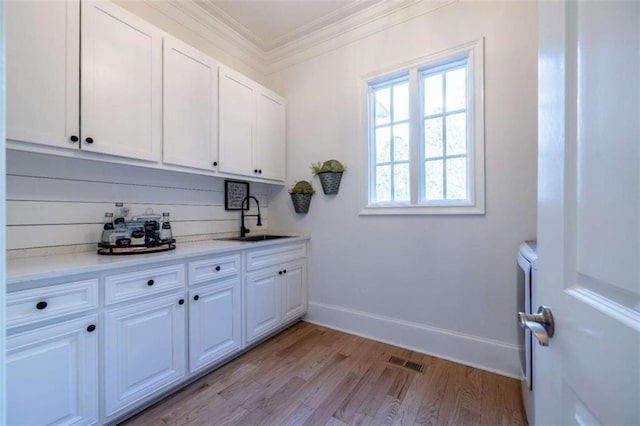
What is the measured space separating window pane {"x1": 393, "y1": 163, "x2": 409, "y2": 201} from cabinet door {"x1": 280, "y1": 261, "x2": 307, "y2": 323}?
3.82 ft

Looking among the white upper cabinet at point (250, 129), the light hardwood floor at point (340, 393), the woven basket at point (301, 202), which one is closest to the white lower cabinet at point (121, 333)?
the light hardwood floor at point (340, 393)

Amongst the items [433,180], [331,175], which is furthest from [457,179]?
[331,175]

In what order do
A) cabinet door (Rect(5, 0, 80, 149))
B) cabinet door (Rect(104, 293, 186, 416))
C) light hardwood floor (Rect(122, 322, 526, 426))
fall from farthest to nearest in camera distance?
1. light hardwood floor (Rect(122, 322, 526, 426))
2. cabinet door (Rect(104, 293, 186, 416))
3. cabinet door (Rect(5, 0, 80, 149))

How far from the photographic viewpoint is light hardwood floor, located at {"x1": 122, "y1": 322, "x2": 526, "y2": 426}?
1.49 metres

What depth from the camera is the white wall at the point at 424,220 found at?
1864 mm

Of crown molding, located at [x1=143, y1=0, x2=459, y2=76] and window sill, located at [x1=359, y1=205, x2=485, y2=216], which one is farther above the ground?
crown molding, located at [x1=143, y1=0, x2=459, y2=76]

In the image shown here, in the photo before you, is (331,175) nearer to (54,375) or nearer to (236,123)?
(236,123)

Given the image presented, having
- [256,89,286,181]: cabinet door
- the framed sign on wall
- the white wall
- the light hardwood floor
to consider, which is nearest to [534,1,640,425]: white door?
the light hardwood floor

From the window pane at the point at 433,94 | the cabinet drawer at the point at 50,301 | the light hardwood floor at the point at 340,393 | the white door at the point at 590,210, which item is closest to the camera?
the white door at the point at 590,210

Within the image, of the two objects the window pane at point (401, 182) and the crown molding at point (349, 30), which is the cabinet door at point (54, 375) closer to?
the window pane at point (401, 182)

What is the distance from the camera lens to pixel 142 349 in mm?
1491

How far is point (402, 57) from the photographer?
2.30 m

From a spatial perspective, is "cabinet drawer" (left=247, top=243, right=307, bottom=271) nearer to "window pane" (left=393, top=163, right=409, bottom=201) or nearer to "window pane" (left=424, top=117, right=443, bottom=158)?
"window pane" (left=393, top=163, right=409, bottom=201)

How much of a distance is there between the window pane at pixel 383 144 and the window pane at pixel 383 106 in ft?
0.25
